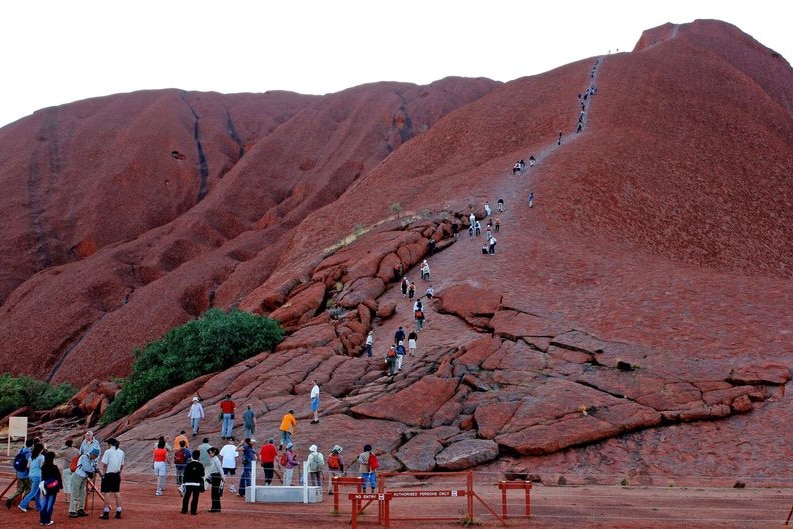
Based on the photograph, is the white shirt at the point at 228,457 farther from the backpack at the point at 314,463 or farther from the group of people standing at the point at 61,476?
the group of people standing at the point at 61,476

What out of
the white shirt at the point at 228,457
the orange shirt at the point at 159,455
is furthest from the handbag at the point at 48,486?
the white shirt at the point at 228,457

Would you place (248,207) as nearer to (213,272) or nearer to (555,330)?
(213,272)

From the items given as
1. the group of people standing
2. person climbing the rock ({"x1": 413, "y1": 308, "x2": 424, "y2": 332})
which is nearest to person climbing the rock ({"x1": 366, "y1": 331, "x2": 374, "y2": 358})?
person climbing the rock ({"x1": 413, "y1": 308, "x2": 424, "y2": 332})

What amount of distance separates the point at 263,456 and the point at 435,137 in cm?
5220

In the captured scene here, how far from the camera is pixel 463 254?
37844mm

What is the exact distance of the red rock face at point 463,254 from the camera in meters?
22.8

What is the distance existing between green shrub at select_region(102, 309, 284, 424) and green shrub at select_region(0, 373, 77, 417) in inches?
448

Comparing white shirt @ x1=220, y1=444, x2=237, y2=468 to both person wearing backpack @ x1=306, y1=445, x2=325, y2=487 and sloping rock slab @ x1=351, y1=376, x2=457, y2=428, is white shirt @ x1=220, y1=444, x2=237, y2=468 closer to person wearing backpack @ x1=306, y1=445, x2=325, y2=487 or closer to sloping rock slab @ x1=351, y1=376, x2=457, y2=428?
person wearing backpack @ x1=306, y1=445, x2=325, y2=487

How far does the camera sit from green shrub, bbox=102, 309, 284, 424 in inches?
1190

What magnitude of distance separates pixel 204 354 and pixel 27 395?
15.4m

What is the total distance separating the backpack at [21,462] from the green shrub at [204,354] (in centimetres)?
1451

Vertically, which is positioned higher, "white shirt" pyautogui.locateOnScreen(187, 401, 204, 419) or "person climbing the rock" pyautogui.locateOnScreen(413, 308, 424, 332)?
"person climbing the rock" pyautogui.locateOnScreen(413, 308, 424, 332)

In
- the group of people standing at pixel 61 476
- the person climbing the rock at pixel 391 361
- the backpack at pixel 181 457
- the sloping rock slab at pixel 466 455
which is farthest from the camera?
the person climbing the rock at pixel 391 361

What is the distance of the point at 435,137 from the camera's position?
2682 inches
